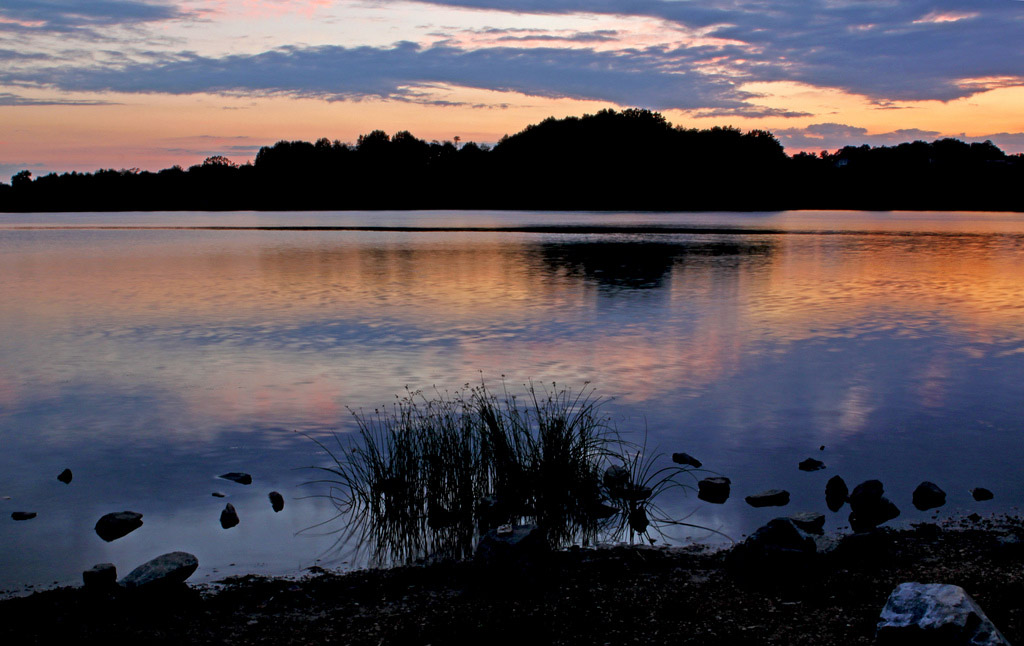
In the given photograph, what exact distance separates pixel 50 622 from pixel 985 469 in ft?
33.6

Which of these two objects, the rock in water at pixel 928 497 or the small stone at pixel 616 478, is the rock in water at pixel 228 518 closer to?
the small stone at pixel 616 478

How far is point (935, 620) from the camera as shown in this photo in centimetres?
503

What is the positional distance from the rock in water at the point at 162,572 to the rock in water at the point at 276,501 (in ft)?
6.87

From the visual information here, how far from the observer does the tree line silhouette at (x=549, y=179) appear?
174250 mm

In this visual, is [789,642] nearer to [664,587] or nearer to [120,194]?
[664,587]

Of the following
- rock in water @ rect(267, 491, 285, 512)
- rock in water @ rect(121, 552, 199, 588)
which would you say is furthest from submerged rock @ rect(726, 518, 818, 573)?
rock in water @ rect(267, 491, 285, 512)

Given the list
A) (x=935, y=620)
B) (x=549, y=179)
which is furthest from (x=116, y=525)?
(x=549, y=179)

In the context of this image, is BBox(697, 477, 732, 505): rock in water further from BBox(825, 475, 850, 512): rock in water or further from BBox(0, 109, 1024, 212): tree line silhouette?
BBox(0, 109, 1024, 212): tree line silhouette

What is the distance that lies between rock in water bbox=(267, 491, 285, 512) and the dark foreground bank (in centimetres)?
186

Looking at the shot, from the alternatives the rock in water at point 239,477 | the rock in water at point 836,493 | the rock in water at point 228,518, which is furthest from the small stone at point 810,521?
the rock in water at point 239,477

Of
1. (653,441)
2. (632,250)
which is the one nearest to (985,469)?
(653,441)

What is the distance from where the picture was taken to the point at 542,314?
24.0 meters

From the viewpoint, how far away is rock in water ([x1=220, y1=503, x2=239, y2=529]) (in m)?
8.59

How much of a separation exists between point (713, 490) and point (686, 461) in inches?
46.2
